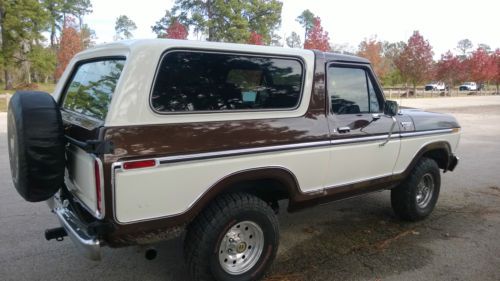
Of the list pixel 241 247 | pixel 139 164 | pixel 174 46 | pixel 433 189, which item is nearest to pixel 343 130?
pixel 241 247

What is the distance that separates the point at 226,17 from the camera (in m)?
35.7

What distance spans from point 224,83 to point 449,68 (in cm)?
4357

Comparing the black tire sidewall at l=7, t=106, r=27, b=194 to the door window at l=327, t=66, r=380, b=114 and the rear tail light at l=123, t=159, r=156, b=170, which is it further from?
the door window at l=327, t=66, r=380, b=114

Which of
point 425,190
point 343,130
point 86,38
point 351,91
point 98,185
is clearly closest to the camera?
point 98,185

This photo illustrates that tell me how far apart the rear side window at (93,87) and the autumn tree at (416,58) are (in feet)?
114

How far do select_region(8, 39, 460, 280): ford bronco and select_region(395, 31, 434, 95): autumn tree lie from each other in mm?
33303

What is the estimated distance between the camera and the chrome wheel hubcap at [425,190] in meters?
4.89

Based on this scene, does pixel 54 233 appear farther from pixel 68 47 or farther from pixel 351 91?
pixel 68 47

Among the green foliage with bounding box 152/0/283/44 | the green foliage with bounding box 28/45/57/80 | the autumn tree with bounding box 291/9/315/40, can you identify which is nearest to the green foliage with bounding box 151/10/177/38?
the green foliage with bounding box 152/0/283/44

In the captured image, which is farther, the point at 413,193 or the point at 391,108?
the point at 413,193

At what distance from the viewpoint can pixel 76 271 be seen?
3.46 meters

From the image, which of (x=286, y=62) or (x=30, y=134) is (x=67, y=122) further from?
(x=286, y=62)

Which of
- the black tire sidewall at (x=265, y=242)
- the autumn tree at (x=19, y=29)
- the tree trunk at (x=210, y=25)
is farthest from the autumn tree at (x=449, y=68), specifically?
the black tire sidewall at (x=265, y=242)

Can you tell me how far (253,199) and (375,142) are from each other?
1547 mm
